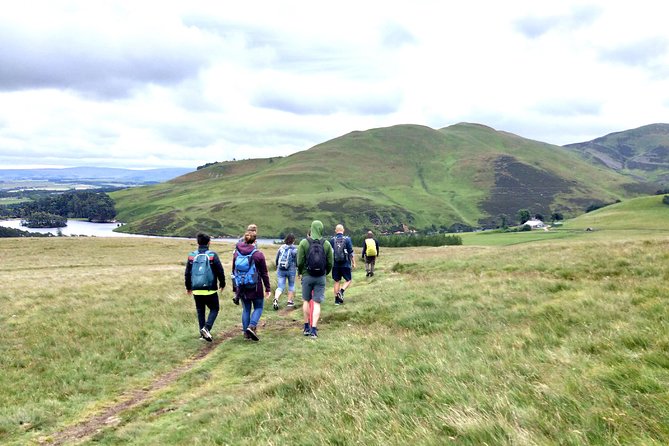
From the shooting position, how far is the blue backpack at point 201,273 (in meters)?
11.2

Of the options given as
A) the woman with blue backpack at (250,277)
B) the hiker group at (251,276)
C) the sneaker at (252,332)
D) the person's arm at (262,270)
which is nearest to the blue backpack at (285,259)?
the hiker group at (251,276)

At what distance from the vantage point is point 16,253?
52750 mm

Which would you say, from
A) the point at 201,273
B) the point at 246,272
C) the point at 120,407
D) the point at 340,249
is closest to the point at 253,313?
the point at 246,272

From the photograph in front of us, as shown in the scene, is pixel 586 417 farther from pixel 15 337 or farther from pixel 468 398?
pixel 15 337

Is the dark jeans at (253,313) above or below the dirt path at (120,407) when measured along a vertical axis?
above

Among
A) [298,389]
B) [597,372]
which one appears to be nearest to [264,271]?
[298,389]

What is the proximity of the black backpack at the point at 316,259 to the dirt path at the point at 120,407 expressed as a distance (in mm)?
3475

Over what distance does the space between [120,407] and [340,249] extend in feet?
33.0

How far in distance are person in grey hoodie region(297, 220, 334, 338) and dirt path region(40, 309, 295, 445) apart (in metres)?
2.77

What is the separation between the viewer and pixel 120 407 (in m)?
7.74

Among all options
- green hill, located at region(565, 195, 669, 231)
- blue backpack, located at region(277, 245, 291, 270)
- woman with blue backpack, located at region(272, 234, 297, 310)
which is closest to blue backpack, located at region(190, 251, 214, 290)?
woman with blue backpack, located at region(272, 234, 297, 310)

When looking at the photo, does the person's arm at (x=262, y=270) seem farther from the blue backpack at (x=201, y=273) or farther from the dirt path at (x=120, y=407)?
the dirt path at (x=120, y=407)

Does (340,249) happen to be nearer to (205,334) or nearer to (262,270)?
(262,270)

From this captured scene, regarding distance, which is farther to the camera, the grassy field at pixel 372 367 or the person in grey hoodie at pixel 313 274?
the person in grey hoodie at pixel 313 274
